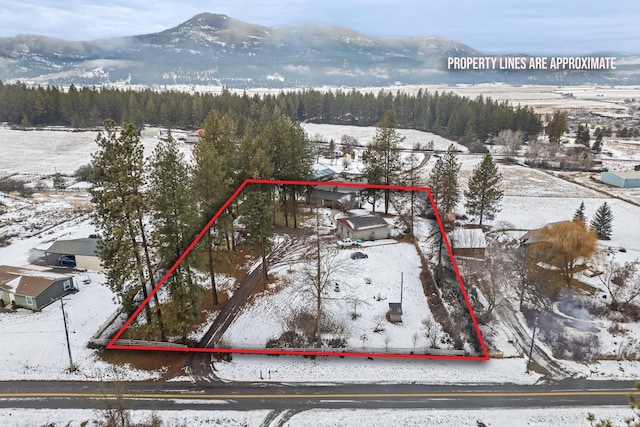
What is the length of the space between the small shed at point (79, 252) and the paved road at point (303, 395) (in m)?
12.6

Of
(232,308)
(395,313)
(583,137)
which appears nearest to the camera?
(395,313)

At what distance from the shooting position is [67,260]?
31391mm

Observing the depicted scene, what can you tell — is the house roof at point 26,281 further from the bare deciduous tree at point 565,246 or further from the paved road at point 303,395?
the bare deciduous tree at point 565,246

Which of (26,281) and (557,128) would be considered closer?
(26,281)

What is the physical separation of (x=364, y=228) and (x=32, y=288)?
81.2 feet

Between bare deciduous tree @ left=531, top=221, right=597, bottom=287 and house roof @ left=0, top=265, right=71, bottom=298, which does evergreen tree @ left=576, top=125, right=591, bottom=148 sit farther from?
house roof @ left=0, top=265, right=71, bottom=298

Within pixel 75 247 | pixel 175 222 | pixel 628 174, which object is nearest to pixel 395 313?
pixel 175 222

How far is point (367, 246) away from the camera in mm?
35125

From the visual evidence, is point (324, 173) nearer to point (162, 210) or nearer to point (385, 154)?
point (385, 154)

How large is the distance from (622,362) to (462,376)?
29.7 feet

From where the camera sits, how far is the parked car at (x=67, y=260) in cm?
3138

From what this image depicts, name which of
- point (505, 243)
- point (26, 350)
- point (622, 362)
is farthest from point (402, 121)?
point (26, 350)

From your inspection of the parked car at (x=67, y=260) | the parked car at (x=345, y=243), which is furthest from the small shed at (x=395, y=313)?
the parked car at (x=67, y=260)

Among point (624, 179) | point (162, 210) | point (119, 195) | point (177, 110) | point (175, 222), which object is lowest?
point (624, 179)
